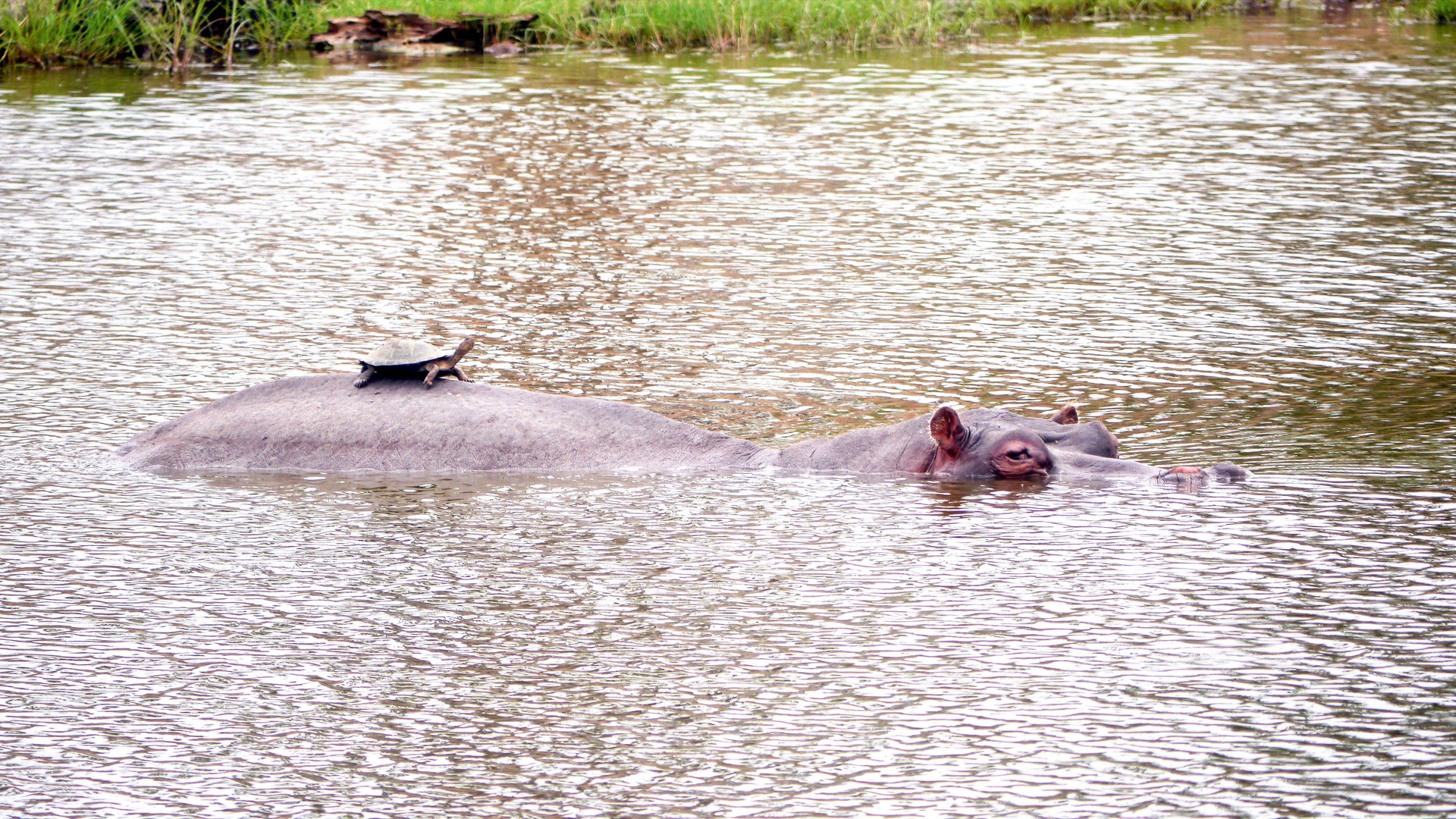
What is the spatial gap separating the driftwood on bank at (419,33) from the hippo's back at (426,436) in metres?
17.9

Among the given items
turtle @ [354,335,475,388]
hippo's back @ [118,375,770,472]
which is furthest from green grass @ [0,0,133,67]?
turtle @ [354,335,475,388]

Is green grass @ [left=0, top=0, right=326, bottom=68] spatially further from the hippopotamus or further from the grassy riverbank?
the hippopotamus

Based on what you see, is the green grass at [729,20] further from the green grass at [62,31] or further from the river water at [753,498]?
the river water at [753,498]

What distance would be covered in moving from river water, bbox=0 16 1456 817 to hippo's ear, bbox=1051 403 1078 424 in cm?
33

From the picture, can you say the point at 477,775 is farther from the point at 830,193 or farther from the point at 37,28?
the point at 37,28

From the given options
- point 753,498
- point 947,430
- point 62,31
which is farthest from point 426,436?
point 62,31

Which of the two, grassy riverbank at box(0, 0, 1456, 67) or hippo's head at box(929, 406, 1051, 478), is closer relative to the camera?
hippo's head at box(929, 406, 1051, 478)

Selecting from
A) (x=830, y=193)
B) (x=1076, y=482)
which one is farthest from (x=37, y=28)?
(x=1076, y=482)

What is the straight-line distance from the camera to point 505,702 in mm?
5133

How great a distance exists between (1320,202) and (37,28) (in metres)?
15.9

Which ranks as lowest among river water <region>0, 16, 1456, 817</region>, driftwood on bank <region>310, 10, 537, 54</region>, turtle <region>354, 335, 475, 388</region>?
river water <region>0, 16, 1456, 817</region>

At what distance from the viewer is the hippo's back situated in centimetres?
787

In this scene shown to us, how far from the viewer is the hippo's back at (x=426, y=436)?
7871mm

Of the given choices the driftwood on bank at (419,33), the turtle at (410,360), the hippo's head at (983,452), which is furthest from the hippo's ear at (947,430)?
the driftwood on bank at (419,33)
